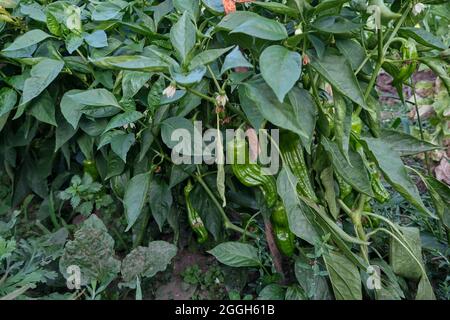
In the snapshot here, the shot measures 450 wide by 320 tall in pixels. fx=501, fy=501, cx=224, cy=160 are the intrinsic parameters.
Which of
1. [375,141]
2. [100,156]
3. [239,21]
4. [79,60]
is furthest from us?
[100,156]

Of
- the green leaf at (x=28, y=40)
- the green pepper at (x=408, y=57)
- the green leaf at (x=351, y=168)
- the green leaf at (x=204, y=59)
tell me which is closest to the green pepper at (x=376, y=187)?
the green leaf at (x=351, y=168)

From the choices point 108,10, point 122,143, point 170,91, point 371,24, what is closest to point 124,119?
point 122,143

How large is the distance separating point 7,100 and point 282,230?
68cm

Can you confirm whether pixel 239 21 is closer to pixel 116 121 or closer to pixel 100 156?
pixel 116 121

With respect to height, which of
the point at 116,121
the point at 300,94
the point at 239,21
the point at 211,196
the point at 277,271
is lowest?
the point at 277,271

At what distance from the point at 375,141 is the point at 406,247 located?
8.7 inches

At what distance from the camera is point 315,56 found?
883mm

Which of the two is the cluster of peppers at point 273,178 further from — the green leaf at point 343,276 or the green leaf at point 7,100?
the green leaf at point 7,100

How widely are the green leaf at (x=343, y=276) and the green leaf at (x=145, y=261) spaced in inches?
13.2

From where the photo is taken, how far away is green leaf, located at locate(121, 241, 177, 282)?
41.6 inches

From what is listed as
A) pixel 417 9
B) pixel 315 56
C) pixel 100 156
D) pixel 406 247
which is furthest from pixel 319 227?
pixel 100 156

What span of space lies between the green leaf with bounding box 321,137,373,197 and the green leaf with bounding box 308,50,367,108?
5.0 inches

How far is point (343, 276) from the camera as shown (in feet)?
3.11

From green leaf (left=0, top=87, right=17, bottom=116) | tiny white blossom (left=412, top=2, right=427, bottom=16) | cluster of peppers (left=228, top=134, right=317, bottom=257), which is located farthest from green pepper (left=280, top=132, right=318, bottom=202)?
green leaf (left=0, top=87, right=17, bottom=116)
